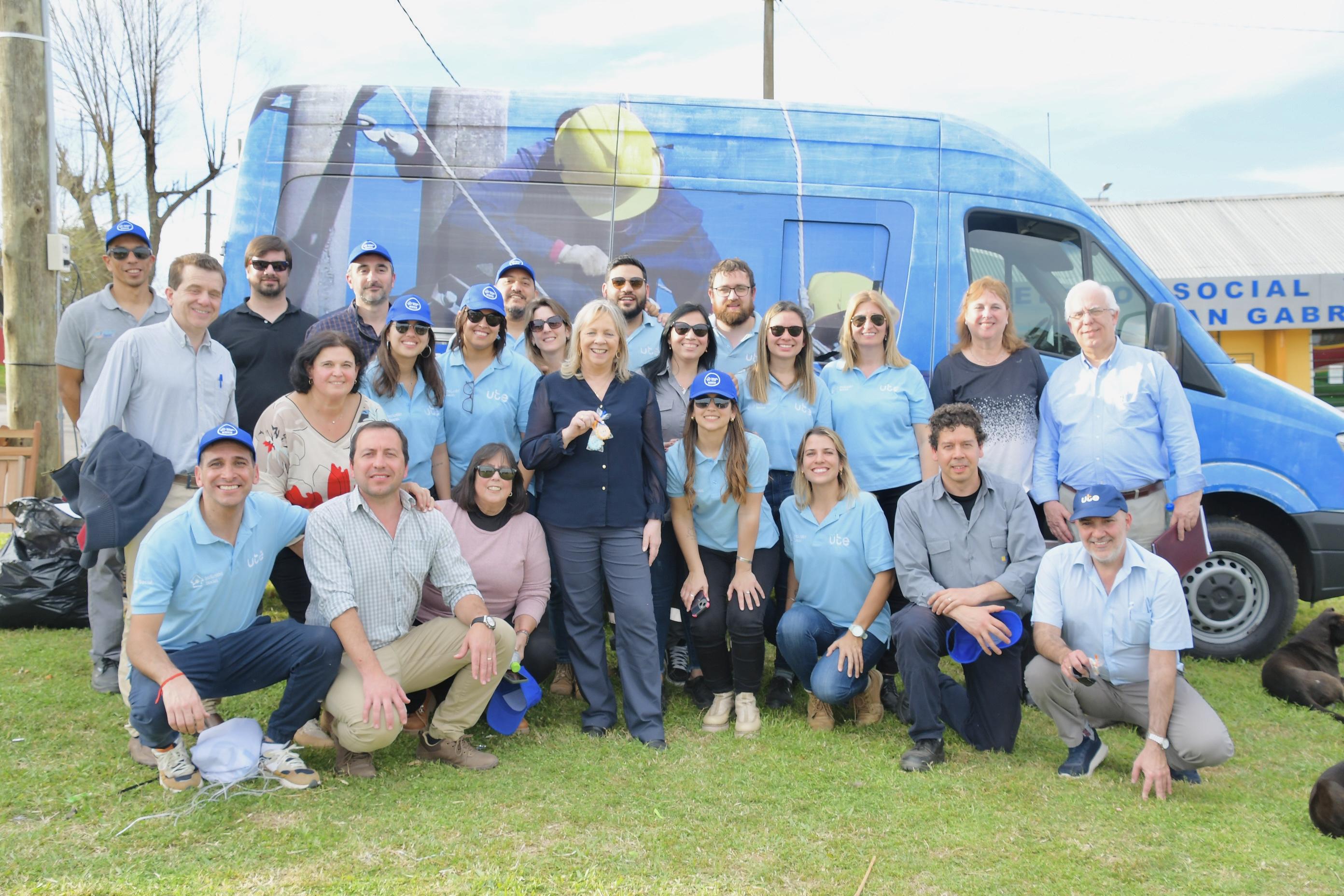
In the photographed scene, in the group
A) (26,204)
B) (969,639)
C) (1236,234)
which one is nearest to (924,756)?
(969,639)

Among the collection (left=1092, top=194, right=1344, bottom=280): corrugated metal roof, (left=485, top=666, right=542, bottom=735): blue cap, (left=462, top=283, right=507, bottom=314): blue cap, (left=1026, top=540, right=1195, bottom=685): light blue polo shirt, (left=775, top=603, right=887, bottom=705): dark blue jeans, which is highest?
(left=1092, top=194, right=1344, bottom=280): corrugated metal roof

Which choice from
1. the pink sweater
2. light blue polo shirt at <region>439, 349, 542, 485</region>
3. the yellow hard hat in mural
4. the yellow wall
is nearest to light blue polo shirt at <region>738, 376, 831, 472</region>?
light blue polo shirt at <region>439, 349, 542, 485</region>

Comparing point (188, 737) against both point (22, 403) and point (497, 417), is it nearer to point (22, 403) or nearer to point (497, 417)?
point (497, 417)

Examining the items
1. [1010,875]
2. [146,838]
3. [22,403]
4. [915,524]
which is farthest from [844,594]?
[22,403]

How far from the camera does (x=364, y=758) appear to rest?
3713 millimetres

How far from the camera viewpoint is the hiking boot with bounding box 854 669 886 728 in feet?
14.7

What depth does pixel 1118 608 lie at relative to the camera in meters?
3.82

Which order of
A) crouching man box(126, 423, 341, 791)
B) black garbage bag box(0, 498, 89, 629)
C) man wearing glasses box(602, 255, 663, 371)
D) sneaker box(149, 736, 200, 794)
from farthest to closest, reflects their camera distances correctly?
black garbage bag box(0, 498, 89, 629)
man wearing glasses box(602, 255, 663, 371)
sneaker box(149, 736, 200, 794)
crouching man box(126, 423, 341, 791)

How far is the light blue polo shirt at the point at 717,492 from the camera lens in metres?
4.40

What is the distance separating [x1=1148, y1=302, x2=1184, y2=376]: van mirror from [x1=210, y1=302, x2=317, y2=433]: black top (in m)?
4.30

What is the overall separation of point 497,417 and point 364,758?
5.18ft

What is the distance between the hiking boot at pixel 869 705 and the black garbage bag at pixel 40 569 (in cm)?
438

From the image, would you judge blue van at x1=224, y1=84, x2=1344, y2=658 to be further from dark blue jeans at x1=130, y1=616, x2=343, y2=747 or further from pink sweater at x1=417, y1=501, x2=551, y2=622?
dark blue jeans at x1=130, y1=616, x2=343, y2=747

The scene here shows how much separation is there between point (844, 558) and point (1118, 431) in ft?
4.63
